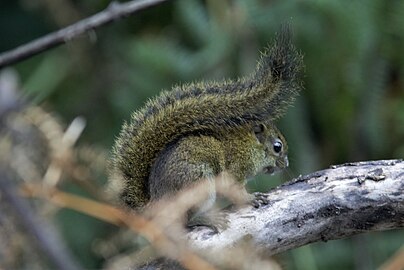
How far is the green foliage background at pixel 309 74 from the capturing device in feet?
10.4

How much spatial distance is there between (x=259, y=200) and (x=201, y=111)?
1.21ft

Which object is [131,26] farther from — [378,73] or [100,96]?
[378,73]

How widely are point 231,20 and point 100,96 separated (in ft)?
2.54

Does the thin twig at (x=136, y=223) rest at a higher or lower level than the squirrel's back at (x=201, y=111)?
lower

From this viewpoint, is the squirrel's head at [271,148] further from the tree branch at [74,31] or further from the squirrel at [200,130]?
the tree branch at [74,31]

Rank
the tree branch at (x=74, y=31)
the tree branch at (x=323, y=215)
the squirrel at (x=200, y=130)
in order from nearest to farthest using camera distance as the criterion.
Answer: the tree branch at (x=74, y=31)
the tree branch at (x=323, y=215)
the squirrel at (x=200, y=130)

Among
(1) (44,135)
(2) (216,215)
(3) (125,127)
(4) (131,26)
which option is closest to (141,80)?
(4) (131,26)

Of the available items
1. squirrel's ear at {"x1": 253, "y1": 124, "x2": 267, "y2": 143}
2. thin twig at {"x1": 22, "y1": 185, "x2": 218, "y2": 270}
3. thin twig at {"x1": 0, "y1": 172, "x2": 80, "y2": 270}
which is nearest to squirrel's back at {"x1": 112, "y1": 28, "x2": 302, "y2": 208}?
squirrel's ear at {"x1": 253, "y1": 124, "x2": 267, "y2": 143}

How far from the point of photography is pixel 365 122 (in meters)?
3.24

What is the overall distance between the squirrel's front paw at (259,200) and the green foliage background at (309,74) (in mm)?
1226

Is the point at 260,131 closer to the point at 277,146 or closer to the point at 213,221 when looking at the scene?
the point at 277,146

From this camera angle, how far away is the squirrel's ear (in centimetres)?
224

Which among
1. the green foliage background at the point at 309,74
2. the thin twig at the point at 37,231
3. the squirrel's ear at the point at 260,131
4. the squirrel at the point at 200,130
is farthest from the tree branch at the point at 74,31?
the green foliage background at the point at 309,74

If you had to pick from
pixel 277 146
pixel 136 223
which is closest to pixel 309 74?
pixel 277 146
